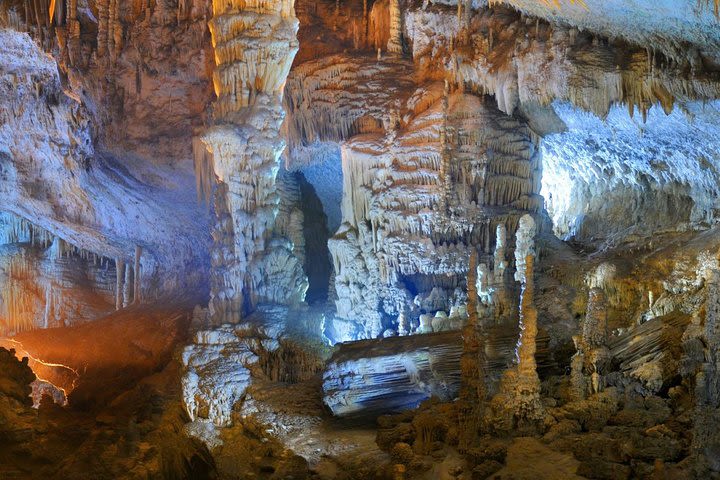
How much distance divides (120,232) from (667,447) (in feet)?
41.6

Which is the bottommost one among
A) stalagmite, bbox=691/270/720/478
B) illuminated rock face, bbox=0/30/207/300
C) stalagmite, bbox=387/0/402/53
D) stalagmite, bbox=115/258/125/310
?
stalagmite, bbox=691/270/720/478

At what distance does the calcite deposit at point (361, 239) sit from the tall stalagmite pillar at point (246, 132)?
0.03 m

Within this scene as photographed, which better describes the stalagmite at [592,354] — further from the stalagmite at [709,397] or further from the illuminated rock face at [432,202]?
the illuminated rock face at [432,202]

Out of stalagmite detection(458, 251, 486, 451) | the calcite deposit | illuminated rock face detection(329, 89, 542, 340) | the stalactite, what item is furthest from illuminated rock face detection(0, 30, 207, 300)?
stalagmite detection(458, 251, 486, 451)

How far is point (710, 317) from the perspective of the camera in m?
6.99

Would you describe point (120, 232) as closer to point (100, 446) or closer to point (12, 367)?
point (12, 367)

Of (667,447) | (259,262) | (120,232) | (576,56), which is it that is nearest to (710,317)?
(667,447)

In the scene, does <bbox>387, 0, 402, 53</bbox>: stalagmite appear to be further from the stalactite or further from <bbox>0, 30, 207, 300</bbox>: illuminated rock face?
the stalactite

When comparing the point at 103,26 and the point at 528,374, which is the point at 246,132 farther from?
the point at 528,374

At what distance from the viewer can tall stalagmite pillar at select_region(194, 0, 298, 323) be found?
1313 cm

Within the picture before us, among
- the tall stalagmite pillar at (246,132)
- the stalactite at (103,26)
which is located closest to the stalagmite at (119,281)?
the stalactite at (103,26)

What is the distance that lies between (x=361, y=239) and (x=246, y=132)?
2330 mm

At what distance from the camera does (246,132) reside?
13055 mm

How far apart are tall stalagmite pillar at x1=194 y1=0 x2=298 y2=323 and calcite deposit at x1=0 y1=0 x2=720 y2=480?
0.03 meters
